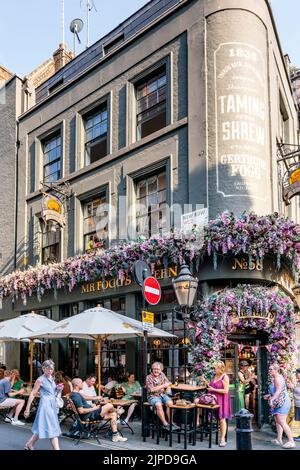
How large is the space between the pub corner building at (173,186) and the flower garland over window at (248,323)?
0.03 m

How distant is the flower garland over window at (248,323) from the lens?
11602 mm

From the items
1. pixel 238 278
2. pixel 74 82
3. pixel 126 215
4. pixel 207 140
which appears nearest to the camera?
pixel 238 278

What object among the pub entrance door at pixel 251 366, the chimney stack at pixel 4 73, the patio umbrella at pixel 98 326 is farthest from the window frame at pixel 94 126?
the chimney stack at pixel 4 73

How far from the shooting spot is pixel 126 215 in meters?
16.0

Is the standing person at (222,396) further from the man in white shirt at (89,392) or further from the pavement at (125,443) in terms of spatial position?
the man in white shirt at (89,392)

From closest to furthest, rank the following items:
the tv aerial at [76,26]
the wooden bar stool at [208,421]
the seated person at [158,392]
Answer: the wooden bar stool at [208,421], the seated person at [158,392], the tv aerial at [76,26]

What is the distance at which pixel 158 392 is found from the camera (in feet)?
34.0

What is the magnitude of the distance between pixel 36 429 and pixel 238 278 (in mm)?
6206

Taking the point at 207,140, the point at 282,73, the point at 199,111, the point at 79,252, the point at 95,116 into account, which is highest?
the point at 282,73

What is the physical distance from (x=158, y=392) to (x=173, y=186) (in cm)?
624

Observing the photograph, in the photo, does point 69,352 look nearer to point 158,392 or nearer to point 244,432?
point 158,392

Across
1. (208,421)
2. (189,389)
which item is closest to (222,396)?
(189,389)
